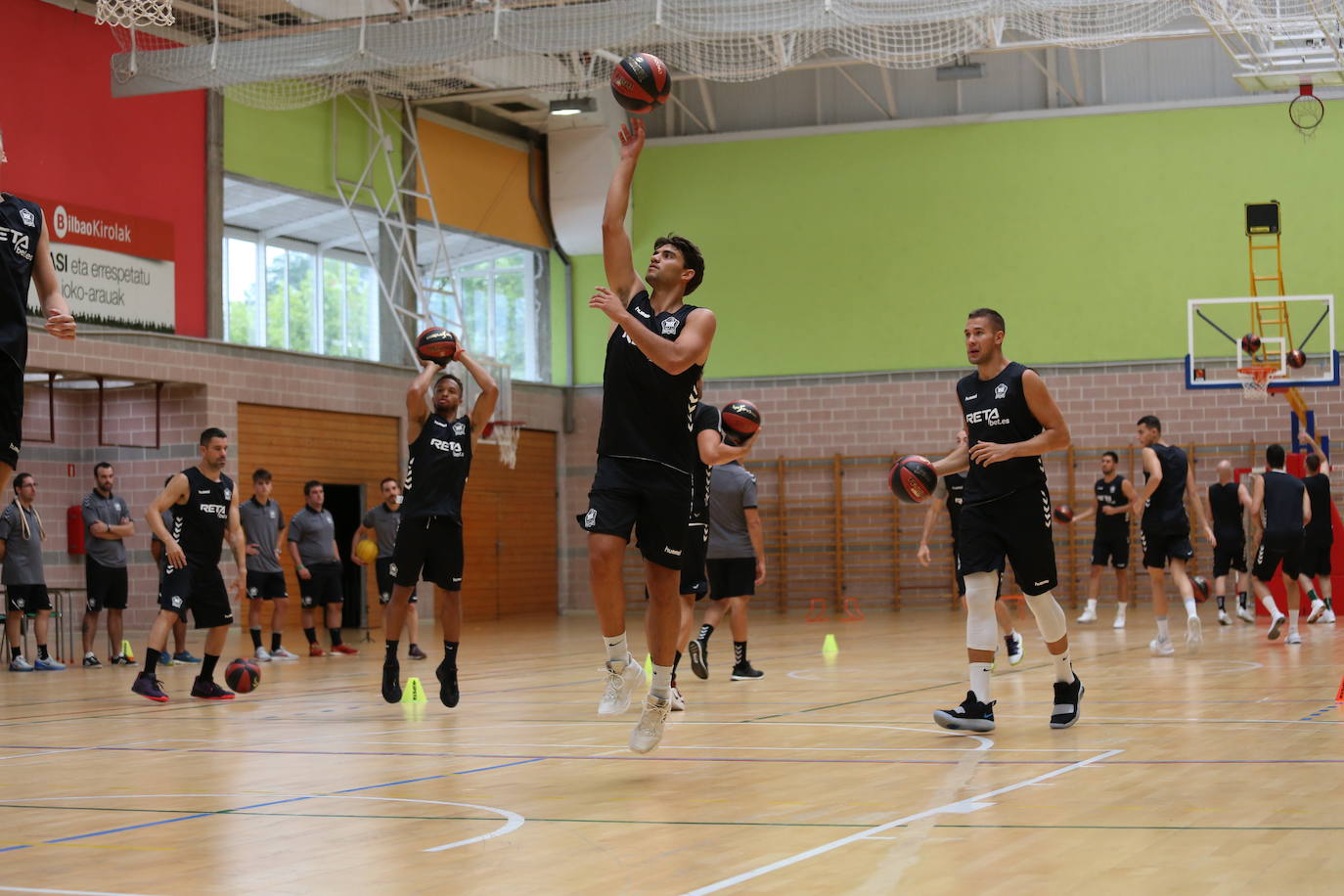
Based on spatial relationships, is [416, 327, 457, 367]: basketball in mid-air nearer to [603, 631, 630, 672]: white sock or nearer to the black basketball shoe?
[603, 631, 630, 672]: white sock

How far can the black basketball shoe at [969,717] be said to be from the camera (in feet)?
23.0

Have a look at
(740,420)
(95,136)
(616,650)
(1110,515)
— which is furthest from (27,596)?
(1110,515)

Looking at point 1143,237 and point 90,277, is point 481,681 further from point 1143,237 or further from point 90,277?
point 1143,237

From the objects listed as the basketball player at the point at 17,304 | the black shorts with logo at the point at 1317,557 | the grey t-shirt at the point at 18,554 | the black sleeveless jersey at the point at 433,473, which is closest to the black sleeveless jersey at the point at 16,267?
the basketball player at the point at 17,304

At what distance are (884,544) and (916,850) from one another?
21.0 meters

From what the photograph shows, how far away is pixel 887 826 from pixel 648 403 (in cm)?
198

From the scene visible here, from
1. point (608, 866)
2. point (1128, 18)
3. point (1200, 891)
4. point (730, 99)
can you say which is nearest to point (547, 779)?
point (608, 866)

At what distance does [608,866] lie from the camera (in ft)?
13.2

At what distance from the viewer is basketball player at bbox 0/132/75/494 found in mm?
4609

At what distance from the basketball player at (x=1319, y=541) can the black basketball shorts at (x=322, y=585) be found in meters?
9.71

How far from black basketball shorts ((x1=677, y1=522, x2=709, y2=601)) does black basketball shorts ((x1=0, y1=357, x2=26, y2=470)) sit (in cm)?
476

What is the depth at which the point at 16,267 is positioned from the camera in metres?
4.79

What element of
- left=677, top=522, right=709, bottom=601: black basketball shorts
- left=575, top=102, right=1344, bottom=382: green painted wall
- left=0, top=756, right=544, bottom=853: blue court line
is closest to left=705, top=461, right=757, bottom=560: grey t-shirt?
left=677, top=522, right=709, bottom=601: black basketball shorts

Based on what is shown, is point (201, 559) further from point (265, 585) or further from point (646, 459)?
point (646, 459)
